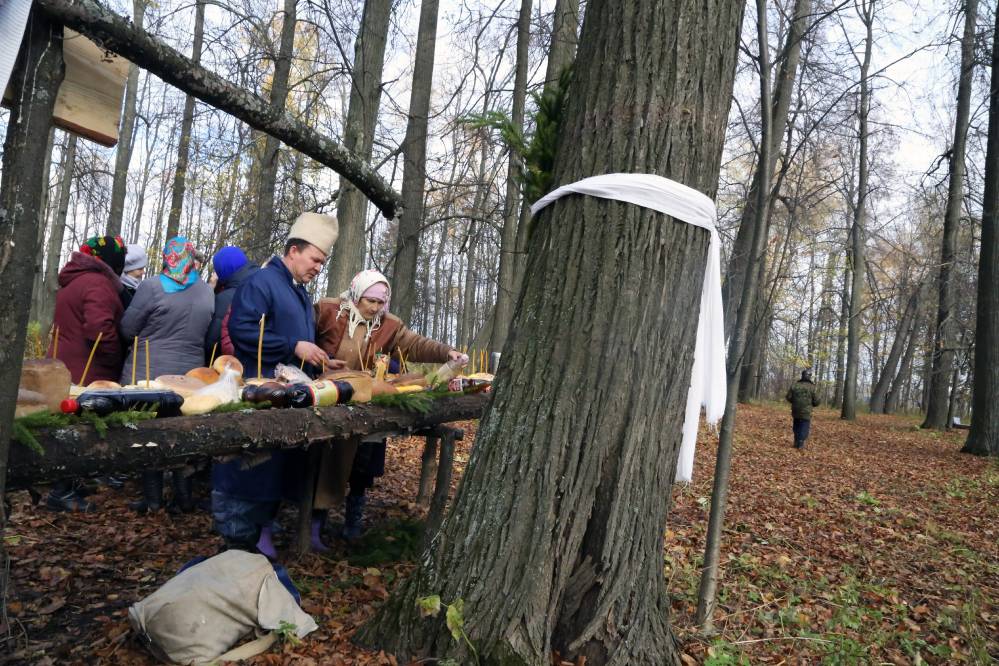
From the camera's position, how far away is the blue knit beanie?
16.4 feet

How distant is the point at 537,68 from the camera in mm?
10594

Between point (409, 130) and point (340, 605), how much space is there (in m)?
6.79

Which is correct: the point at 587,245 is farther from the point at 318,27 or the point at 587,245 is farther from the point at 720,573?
the point at 318,27

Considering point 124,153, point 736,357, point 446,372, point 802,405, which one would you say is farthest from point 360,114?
point 124,153

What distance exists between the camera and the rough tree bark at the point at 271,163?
8906 millimetres

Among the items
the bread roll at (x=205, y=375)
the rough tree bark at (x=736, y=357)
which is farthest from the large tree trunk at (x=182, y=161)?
the rough tree bark at (x=736, y=357)

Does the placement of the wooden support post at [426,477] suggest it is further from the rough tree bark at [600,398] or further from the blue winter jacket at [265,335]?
the rough tree bark at [600,398]

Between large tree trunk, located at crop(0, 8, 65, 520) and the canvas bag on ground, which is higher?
large tree trunk, located at crop(0, 8, 65, 520)

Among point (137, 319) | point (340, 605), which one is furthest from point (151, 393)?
point (137, 319)

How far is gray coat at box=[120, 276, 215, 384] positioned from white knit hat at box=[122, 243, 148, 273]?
1.08m

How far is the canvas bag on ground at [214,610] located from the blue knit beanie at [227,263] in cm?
285

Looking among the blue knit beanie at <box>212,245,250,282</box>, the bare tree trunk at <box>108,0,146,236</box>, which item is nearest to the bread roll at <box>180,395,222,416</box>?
the blue knit beanie at <box>212,245,250,282</box>

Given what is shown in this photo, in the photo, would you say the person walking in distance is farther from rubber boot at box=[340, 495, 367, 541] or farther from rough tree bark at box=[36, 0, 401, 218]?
rough tree bark at box=[36, 0, 401, 218]

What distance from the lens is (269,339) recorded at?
3.57 m
